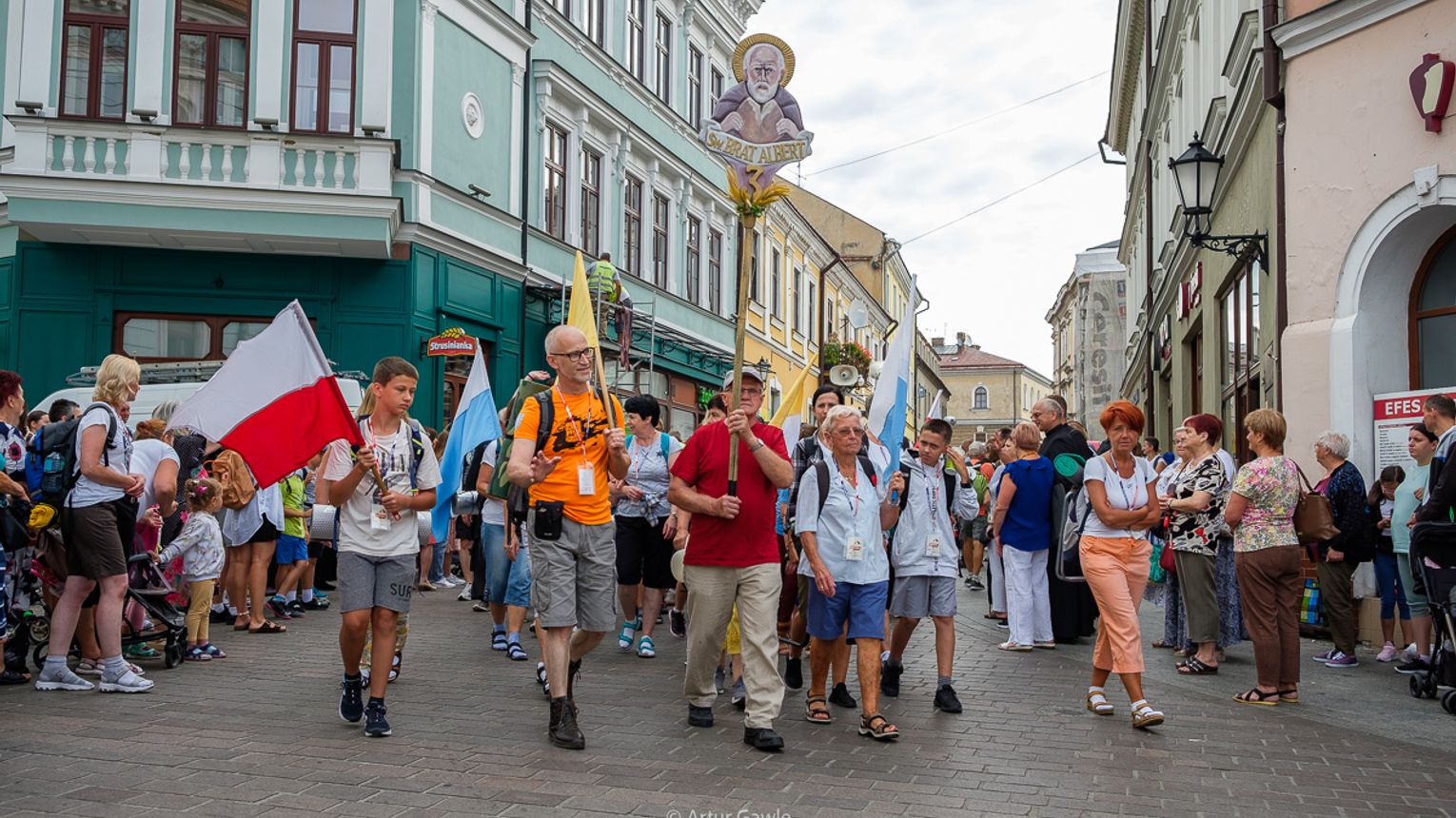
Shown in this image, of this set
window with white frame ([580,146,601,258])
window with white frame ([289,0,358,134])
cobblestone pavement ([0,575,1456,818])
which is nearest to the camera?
cobblestone pavement ([0,575,1456,818])

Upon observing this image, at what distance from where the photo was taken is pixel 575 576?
6.12 meters

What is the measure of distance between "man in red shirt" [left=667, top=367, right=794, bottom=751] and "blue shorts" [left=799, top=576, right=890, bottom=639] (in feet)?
0.91

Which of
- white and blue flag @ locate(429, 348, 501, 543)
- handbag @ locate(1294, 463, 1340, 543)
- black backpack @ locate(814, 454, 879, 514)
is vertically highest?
white and blue flag @ locate(429, 348, 501, 543)

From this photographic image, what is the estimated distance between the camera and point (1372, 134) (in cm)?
1009

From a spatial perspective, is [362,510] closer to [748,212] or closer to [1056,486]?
[748,212]

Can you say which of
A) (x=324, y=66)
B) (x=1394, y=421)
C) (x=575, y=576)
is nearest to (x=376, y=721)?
(x=575, y=576)

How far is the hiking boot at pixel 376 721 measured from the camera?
19.8ft

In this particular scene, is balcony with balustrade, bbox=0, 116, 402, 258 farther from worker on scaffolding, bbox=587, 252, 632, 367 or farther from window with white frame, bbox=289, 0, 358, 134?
worker on scaffolding, bbox=587, 252, 632, 367

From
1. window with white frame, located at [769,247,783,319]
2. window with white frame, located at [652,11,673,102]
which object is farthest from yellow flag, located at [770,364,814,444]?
window with white frame, located at [769,247,783,319]

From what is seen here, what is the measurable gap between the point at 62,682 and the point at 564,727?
3.28 meters

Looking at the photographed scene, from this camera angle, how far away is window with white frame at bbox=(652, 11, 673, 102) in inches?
1093

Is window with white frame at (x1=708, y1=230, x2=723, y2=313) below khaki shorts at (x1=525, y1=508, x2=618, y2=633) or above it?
above

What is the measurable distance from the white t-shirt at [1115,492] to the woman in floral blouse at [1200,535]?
1635 mm

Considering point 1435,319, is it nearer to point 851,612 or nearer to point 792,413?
point 792,413
